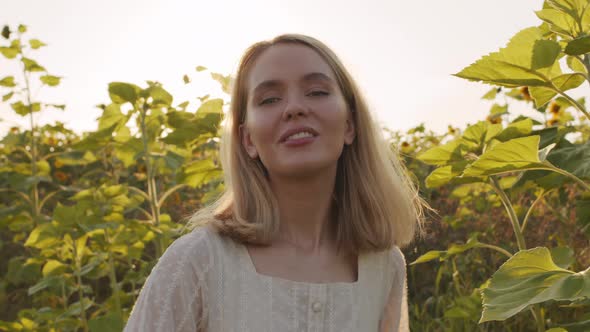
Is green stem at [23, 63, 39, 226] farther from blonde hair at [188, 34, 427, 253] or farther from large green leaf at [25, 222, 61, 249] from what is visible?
blonde hair at [188, 34, 427, 253]

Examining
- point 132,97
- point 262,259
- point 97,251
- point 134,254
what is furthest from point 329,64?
point 97,251

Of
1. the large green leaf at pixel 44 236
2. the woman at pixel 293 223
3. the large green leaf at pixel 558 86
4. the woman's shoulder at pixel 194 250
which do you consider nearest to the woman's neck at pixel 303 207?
the woman at pixel 293 223

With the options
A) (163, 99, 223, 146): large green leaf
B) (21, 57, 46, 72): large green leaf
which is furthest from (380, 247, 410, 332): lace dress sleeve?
(21, 57, 46, 72): large green leaf

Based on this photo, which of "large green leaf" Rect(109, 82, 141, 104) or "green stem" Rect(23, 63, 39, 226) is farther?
"green stem" Rect(23, 63, 39, 226)

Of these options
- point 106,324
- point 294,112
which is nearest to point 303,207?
point 294,112

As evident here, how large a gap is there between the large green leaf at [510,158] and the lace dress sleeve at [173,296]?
2.31 ft

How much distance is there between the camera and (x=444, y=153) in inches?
82.3

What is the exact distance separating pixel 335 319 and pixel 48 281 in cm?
→ 152

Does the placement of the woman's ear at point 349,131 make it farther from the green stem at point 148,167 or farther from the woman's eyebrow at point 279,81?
the green stem at point 148,167

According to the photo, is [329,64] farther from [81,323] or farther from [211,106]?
[81,323]

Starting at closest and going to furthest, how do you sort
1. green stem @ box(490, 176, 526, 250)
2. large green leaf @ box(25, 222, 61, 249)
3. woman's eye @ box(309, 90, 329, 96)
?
woman's eye @ box(309, 90, 329, 96) → green stem @ box(490, 176, 526, 250) → large green leaf @ box(25, 222, 61, 249)

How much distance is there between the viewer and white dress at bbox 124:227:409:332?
175cm

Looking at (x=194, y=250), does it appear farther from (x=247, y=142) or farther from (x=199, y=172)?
(x=199, y=172)

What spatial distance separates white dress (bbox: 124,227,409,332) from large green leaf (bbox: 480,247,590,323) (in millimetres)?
558
